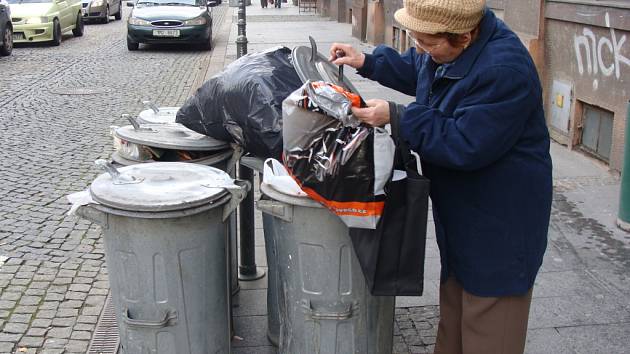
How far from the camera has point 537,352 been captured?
406cm

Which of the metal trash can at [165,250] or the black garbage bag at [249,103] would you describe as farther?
the black garbage bag at [249,103]

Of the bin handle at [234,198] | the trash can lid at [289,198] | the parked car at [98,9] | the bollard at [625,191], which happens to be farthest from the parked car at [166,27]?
the trash can lid at [289,198]

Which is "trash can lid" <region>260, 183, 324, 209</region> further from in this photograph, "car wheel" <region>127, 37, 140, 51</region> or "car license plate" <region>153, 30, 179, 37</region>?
"car wheel" <region>127, 37, 140, 51</region>

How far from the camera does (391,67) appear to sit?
3348 mm

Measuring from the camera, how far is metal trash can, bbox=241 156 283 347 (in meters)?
3.57

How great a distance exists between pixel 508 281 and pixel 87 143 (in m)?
6.92

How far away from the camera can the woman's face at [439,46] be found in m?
2.71

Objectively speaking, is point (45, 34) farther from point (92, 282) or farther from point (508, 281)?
point (508, 281)

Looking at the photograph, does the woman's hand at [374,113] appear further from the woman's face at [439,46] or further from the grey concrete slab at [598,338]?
the grey concrete slab at [598,338]

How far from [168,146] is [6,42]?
1411 centimetres

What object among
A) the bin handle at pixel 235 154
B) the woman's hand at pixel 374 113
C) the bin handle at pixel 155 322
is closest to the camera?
the woman's hand at pixel 374 113

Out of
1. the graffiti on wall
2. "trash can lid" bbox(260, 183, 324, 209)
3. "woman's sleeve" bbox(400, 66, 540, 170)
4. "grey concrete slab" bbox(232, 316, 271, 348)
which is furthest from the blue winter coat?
the graffiti on wall

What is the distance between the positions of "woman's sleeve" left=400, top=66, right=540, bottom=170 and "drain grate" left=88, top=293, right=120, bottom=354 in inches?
86.3

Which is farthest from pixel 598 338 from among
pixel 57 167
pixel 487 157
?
pixel 57 167
